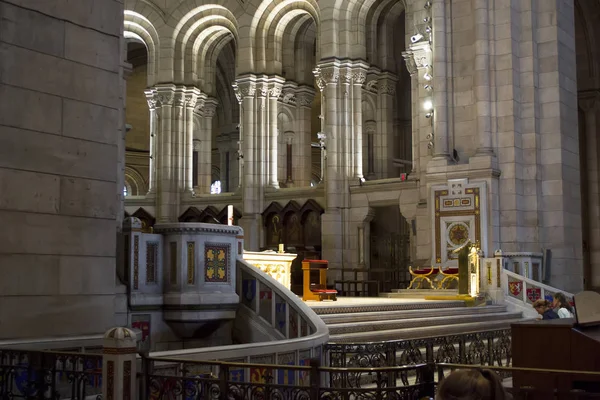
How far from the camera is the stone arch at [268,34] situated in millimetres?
26062

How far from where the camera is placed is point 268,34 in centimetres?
2628

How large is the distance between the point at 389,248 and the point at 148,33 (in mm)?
11364

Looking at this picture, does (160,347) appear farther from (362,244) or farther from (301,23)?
(301,23)

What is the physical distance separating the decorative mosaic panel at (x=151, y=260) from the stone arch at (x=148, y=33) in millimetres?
17580

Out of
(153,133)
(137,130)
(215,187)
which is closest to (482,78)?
(153,133)

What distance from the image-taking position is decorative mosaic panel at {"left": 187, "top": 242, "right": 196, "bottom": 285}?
37.6 ft

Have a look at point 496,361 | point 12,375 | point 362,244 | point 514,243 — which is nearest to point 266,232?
point 362,244

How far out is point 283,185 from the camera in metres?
26.6

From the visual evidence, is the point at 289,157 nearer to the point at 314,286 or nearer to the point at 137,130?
the point at 314,286

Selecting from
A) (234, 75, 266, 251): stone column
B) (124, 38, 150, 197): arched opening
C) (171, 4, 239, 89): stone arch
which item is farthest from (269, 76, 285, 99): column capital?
(124, 38, 150, 197): arched opening

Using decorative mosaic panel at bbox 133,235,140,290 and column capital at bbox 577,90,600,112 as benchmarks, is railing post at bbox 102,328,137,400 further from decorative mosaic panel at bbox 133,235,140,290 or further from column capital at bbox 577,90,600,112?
column capital at bbox 577,90,600,112

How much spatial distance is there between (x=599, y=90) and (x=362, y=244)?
10363mm

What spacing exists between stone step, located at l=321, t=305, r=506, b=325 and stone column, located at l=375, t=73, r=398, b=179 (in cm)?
927

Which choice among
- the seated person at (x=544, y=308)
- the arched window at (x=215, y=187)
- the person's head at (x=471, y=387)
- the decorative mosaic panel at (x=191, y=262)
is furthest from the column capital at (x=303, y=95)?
the person's head at (x=471, y=387)
